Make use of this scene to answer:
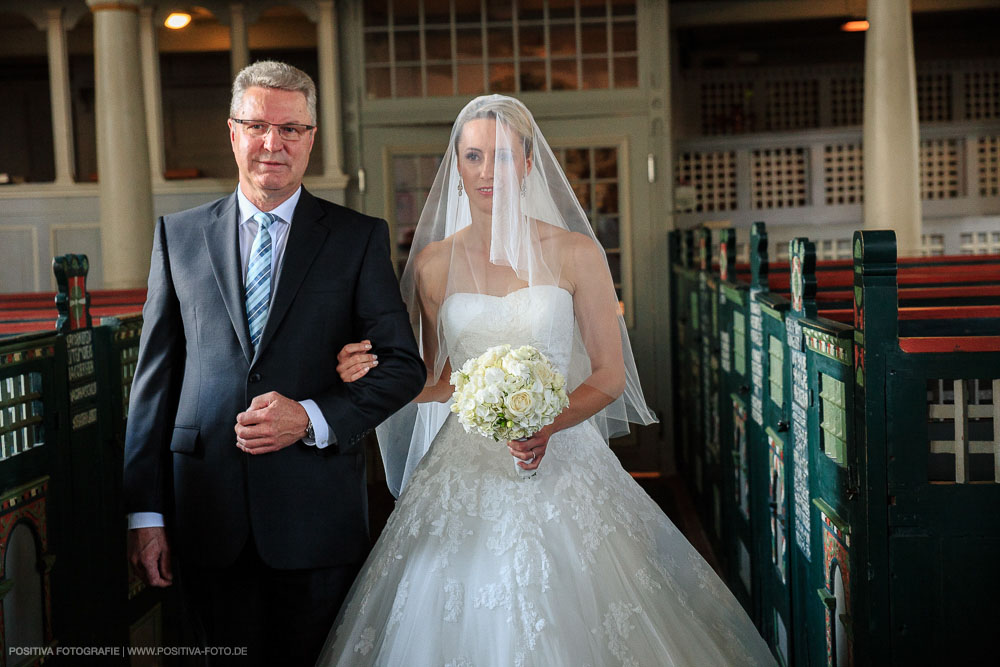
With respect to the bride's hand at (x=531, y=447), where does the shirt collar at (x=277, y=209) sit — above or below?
above

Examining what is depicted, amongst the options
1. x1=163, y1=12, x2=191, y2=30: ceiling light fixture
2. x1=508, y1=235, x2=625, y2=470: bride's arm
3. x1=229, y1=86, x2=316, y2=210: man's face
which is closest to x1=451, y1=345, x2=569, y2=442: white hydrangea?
x1=508, y1=235, x2=625, y2=470: bride's arm

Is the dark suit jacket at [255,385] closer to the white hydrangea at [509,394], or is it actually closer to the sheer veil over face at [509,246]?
the white hydrangea at [509,394]

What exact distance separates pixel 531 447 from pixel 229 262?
30.0 inches

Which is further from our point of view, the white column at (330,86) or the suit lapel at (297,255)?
the white column at (330,86)

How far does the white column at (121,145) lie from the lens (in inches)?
241

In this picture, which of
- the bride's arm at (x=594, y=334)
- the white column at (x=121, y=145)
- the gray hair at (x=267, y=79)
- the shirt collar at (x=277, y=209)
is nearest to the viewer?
the gray hair at (x=267, y=79)

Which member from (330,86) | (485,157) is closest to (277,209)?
(485,157)

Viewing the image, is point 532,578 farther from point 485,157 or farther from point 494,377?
point 485,157

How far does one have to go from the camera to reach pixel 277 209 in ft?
7.10

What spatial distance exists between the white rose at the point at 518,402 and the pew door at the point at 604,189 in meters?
4.88

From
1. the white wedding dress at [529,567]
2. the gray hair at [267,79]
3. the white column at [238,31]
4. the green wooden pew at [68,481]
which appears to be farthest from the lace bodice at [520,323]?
the white column at [238,31]

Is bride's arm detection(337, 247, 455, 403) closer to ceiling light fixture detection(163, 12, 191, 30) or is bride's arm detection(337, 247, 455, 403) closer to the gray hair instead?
the gray hair

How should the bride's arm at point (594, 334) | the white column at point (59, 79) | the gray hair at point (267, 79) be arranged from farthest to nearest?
the white column at point (59, 79), the bride's arm at point (594, 334), the gray hair at point (267, 79)

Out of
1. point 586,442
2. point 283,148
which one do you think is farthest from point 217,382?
point 586,442
